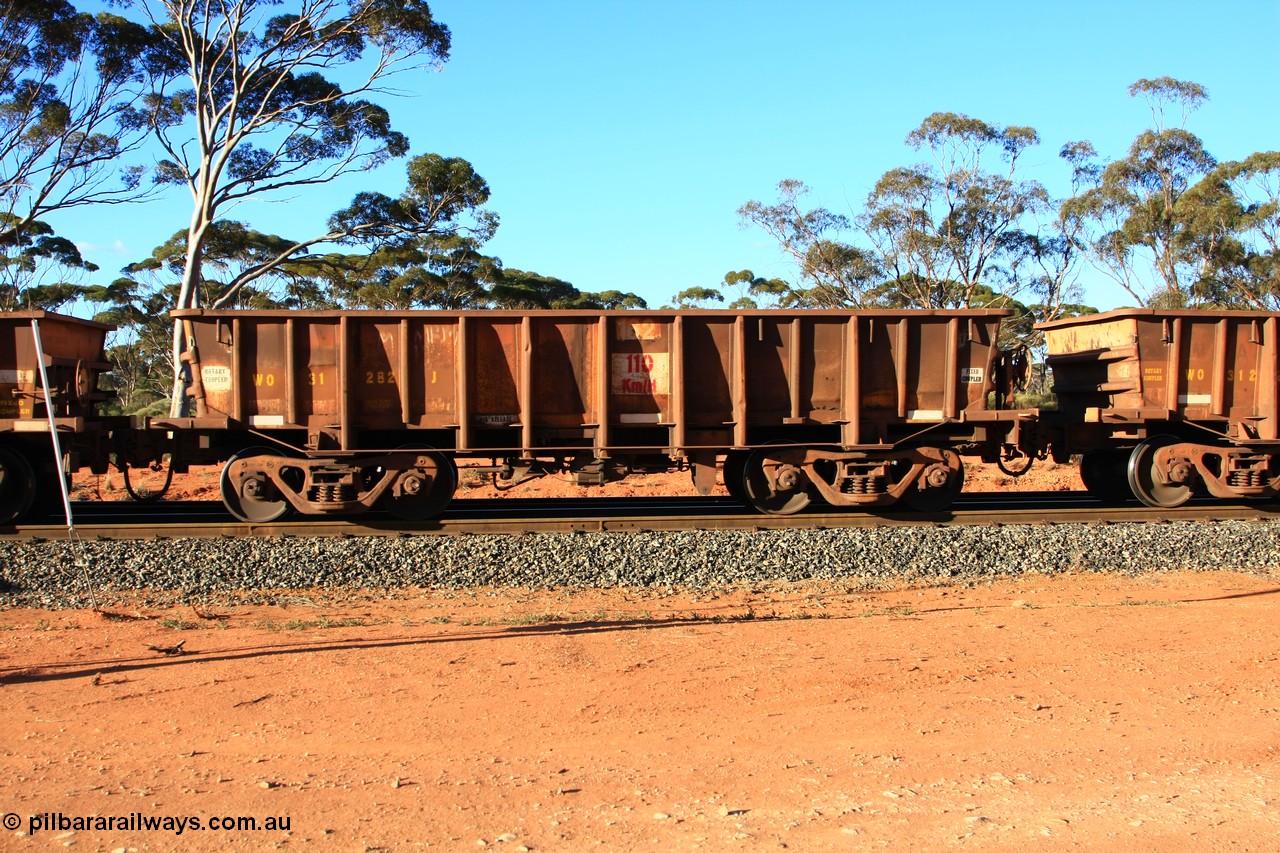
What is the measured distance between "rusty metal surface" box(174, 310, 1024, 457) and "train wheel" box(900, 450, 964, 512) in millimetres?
537

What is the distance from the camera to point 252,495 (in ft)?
34.9

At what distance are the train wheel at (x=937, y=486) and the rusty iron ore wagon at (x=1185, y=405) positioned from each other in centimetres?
164

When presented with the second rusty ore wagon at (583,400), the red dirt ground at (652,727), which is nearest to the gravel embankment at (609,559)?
the red dirt ground at (652,727)

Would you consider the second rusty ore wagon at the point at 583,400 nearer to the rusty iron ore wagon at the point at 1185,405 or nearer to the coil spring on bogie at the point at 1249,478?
the rusty iron ore wagon at the point at 1185,405

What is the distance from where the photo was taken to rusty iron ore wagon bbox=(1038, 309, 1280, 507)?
11.6m

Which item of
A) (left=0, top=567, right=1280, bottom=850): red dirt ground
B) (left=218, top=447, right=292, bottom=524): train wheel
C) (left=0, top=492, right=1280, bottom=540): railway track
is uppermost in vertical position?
(left=218, top=447, right=292, bottom=524): train wheel

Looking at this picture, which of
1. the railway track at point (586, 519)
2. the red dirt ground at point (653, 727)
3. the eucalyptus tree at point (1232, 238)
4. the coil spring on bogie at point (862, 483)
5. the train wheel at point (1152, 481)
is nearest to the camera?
the red dirt ground at point (653, 727)

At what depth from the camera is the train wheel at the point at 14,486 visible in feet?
34.4

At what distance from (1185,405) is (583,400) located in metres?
7.66

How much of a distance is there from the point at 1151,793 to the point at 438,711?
381 cm

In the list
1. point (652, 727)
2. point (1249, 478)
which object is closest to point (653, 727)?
point (652, 727)

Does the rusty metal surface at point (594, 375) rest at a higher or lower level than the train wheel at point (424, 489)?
higher

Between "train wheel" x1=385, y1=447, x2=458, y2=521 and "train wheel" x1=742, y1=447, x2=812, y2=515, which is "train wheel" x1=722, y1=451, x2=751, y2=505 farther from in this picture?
"train wheel" x1=385, y1=447, x2=458, y2=521

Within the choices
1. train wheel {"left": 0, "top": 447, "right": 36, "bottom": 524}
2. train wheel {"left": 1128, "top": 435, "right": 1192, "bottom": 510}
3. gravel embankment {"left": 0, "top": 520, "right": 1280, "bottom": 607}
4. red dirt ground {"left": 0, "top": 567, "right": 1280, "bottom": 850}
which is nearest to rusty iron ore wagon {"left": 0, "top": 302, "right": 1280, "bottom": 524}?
train wheel {"left": 0, "top": 447, "right": 36, "bottom": 524}
